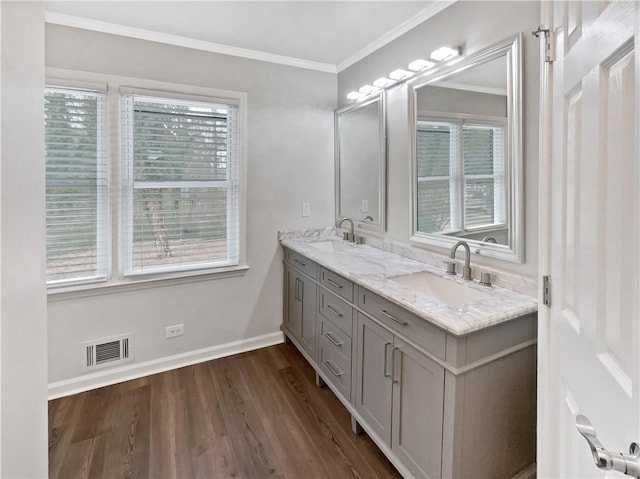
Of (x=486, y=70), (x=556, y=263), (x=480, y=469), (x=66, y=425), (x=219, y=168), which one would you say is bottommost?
(x=66, y=425)

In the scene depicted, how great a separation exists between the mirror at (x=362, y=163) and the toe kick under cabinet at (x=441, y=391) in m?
0.97

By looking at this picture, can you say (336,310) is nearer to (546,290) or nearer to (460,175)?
(460,175)

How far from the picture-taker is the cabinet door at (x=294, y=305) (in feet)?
8.88

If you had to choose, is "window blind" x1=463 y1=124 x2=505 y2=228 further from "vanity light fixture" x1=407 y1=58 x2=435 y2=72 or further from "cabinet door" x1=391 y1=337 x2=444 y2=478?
"cabinet door" x1=391 y1=337 x2=444 y2=478

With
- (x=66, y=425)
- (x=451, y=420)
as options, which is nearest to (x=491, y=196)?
(x=451, y=420)

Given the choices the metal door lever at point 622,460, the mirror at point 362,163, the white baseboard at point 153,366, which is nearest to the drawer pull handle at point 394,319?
the metal door lever at point 622,460

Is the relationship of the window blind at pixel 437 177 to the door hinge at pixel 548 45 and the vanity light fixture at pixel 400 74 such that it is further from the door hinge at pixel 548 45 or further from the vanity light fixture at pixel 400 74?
the door hinge at pixel 548 45

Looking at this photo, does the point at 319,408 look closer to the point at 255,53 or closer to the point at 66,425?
the point at 66,425

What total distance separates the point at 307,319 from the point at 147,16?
230 centimetres

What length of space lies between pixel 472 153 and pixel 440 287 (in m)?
0.77

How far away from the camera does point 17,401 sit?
612 millimetres

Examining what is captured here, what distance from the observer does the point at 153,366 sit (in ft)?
8.52

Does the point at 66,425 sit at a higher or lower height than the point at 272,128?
lower

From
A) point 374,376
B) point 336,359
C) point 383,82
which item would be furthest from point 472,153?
point 336,359
